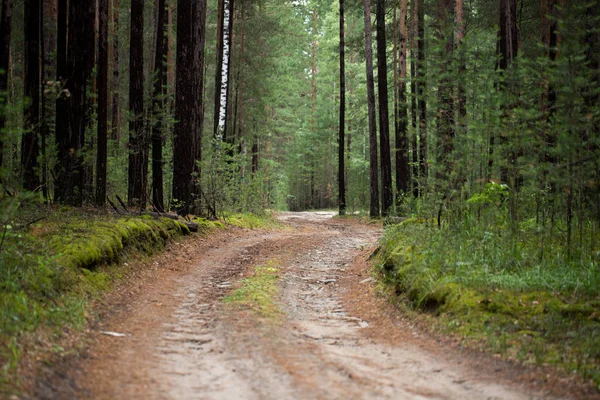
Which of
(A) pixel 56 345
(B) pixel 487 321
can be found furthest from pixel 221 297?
(B) pixel 487 321

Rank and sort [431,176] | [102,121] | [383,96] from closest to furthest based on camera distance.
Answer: [431,176] < [102,121] < [383,96]

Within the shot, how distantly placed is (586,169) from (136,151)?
10580 millimetres

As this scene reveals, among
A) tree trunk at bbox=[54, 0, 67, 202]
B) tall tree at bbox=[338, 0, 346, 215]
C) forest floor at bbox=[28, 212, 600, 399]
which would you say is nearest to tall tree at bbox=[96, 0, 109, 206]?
tree trunk at bbox=[54, 0, 67, 202]

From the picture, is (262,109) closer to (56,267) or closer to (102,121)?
(102,121)

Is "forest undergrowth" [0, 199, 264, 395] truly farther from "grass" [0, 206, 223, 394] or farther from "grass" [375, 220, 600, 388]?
"grass" [375, 220, 600, 388]

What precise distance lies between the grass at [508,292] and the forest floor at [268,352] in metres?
0.30

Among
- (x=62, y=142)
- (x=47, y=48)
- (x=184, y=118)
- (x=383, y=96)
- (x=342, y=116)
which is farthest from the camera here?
(x=342, y=116)

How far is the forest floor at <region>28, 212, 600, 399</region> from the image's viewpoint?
3.91 metres

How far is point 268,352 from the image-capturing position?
4.78 m

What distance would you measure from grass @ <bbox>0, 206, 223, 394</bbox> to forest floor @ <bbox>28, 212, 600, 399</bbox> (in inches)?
13.2

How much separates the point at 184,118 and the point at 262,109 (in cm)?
1632

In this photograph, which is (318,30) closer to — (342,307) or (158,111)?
(158,111)

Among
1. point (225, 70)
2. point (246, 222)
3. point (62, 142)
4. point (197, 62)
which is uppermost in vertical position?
point (225, 70)

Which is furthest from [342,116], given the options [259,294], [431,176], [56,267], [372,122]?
[56,267]
